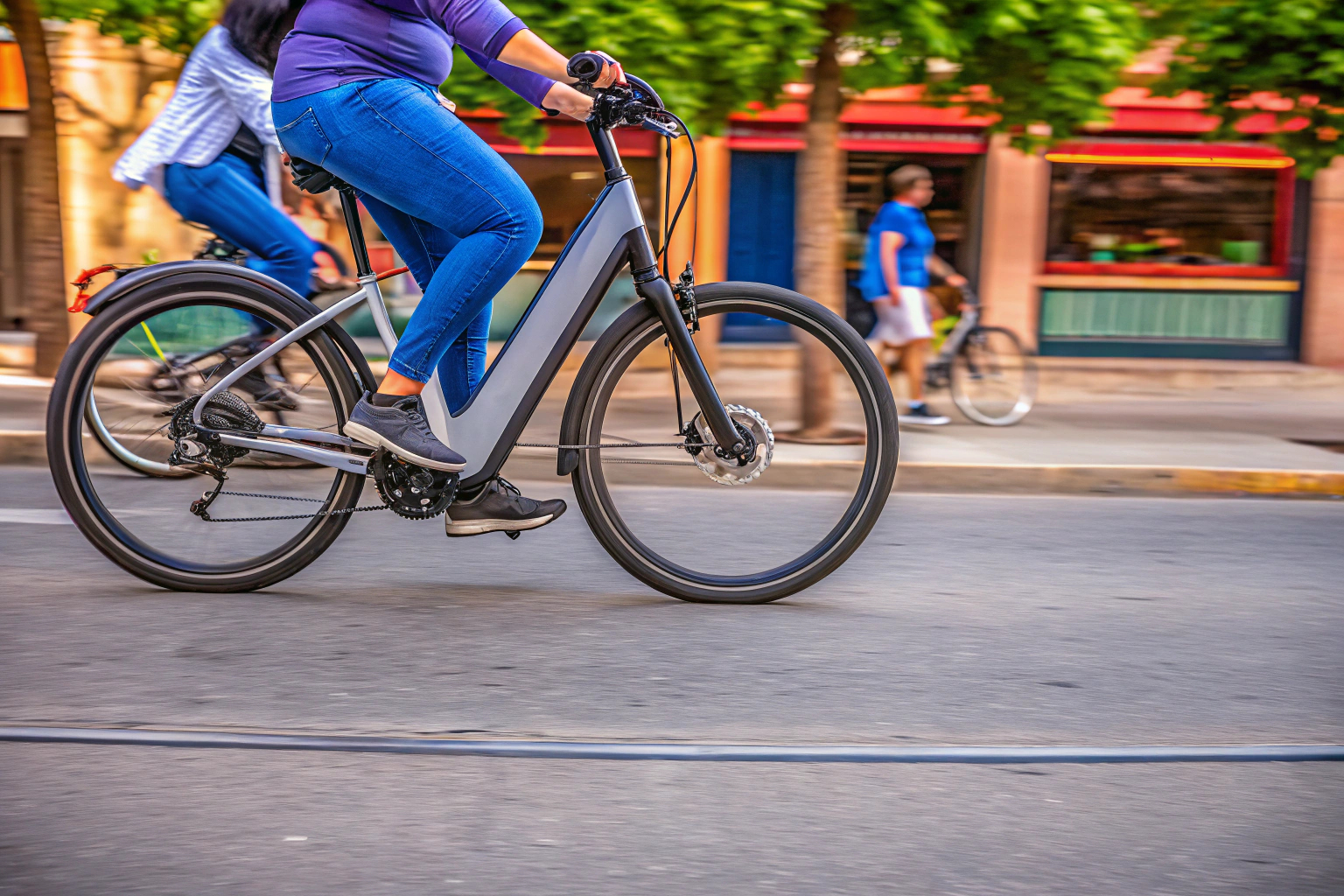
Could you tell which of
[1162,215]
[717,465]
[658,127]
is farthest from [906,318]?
[1162,215]

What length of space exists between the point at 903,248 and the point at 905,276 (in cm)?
21

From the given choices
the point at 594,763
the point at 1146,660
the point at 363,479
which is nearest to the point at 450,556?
the point at 363,479

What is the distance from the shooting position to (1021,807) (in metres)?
2.51

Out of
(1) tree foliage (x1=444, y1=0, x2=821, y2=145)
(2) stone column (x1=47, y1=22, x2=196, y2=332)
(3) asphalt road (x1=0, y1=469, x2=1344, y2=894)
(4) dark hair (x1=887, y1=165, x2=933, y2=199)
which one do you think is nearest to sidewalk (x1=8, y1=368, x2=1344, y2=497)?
(3) asphalt road (x1=0, y1=469, x2=1344, y2=894)

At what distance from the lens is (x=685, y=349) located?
3641mm

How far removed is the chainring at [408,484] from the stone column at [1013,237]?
1135 centimetres

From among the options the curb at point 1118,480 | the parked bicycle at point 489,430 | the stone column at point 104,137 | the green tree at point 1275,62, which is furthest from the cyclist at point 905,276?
the stone column at point 104,137

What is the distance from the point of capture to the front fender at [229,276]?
365 centimetres

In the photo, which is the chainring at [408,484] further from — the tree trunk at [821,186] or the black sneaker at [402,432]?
the tree trunk at [821,186]

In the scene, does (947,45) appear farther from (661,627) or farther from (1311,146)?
(661,627)

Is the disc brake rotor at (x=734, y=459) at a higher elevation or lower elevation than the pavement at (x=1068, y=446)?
higher

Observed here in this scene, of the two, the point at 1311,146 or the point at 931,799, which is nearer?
the point at 931,799

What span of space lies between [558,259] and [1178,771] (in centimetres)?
200

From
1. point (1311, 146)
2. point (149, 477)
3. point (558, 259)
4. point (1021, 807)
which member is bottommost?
point (1021, 807)
